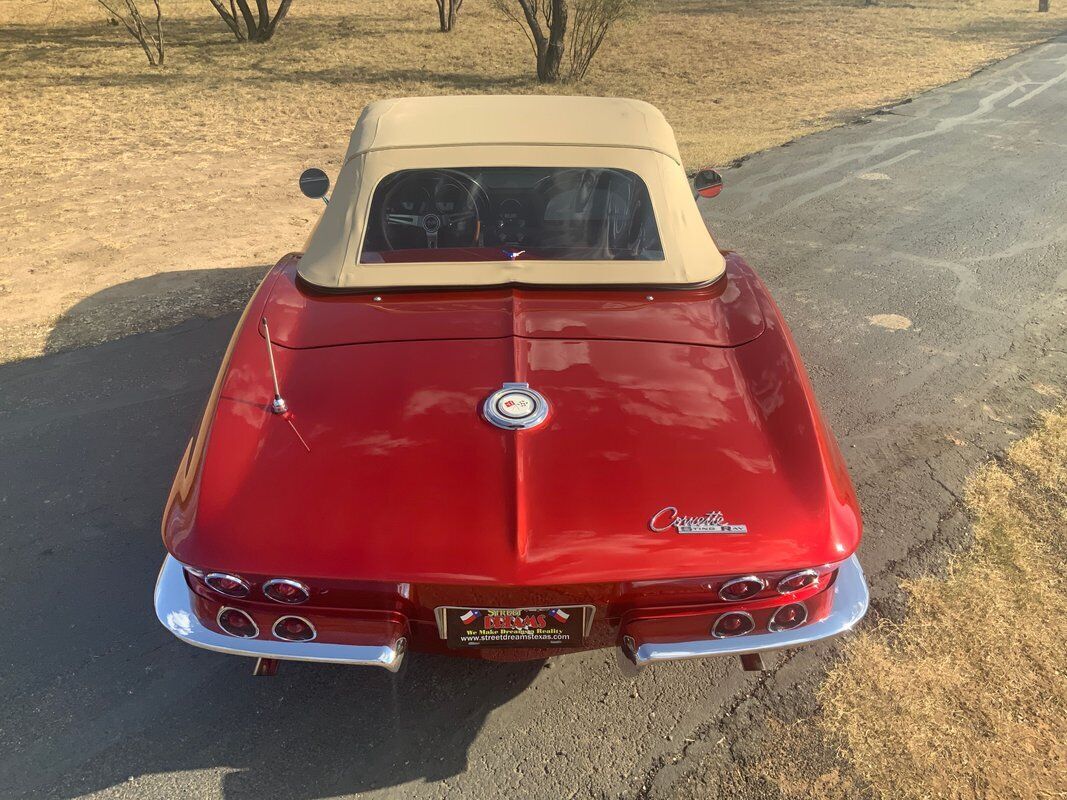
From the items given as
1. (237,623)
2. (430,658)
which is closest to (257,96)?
(430,658)

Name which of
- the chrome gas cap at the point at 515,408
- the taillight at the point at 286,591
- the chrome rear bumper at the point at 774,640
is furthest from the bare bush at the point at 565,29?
the taillight at the point at 286,591

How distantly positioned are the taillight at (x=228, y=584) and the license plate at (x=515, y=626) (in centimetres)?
56

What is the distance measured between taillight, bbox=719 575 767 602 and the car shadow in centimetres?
97

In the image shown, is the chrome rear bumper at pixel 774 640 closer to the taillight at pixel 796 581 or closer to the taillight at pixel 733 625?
the taillight at pixel 733 625

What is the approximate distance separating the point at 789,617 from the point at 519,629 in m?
0.82

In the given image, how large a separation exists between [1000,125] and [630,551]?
11077mm

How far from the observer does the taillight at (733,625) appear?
85.3 inches

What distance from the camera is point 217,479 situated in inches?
87.7

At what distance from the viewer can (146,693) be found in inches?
105

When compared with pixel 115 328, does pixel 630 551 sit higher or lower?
higher

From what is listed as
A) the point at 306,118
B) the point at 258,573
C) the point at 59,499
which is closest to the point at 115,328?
the point at 59,499

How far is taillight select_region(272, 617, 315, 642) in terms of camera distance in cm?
213

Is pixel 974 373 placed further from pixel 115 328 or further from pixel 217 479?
pixel 115 328

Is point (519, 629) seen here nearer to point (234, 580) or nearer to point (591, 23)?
point (234, 580)
